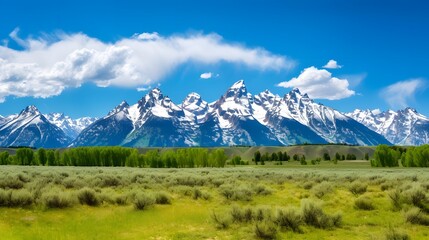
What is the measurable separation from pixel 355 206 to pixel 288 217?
9.81 m

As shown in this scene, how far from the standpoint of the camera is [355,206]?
1073 inches

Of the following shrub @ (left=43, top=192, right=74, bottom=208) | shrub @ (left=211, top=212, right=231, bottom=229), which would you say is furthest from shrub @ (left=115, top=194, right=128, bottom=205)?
shrub @ (left=211, top=212, right=231, bottom=229)

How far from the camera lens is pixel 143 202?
82.1 ft

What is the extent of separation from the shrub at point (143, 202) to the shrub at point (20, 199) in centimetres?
644

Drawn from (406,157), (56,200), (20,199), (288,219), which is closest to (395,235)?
(288,219)

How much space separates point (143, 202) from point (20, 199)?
745cm

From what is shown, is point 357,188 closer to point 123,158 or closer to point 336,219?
point 336,219

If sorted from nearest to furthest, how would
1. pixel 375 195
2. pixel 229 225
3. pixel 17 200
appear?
pixel 229 225 < pixel 17 200 < pixel 375 195

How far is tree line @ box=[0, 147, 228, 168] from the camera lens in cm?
13638

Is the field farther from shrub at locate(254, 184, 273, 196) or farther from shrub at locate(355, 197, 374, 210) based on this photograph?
shrub at locate(254, 184, 273, 196)

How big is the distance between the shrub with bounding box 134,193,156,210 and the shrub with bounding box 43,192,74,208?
428 centimetres

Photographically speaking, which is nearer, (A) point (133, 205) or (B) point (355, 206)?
(A) point (133, 205)

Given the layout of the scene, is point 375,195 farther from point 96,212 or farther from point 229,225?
point 96,212

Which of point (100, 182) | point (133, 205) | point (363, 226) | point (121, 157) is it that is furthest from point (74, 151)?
point (363, 226)
